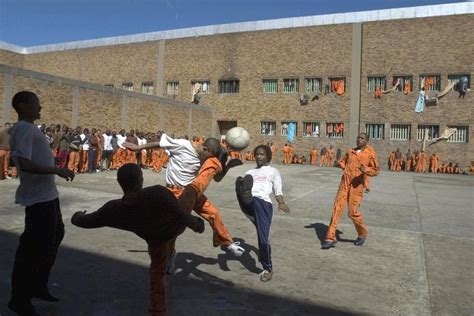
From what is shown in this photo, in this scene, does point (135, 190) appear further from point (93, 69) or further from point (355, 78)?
point (93, 69)

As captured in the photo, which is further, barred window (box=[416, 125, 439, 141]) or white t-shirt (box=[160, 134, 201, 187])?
barred window (box=[416, 125, 439, 141])

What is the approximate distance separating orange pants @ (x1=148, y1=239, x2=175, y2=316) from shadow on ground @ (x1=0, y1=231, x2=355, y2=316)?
53cm

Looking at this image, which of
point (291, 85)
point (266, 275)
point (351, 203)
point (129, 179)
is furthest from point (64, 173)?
point (291, 85)

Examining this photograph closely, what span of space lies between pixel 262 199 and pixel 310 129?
2575 centimetres

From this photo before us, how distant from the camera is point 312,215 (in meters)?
8.60

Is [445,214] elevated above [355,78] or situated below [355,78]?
below

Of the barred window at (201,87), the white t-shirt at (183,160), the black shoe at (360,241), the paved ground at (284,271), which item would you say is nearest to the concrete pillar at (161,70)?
the barred window at (201,87)

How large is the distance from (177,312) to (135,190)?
4.09ft

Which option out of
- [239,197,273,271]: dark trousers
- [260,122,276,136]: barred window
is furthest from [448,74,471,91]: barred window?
[239,197,273,271]: dark trousers

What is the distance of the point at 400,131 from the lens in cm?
2733

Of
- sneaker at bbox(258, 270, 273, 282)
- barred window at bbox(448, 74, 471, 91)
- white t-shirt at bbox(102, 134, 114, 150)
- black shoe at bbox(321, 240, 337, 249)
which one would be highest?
barred window at bbox(448, 74, 471, 91)

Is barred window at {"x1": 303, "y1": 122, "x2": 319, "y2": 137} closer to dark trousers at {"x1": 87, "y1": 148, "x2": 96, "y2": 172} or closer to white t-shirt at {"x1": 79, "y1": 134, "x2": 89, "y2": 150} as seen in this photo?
dark trousers at {"x1": 87, "y1": 148, "x2": 96, "y2": 172}

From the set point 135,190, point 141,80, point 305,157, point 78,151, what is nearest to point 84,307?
point 135,190

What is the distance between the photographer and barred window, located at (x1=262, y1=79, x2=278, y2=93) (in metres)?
30.8
